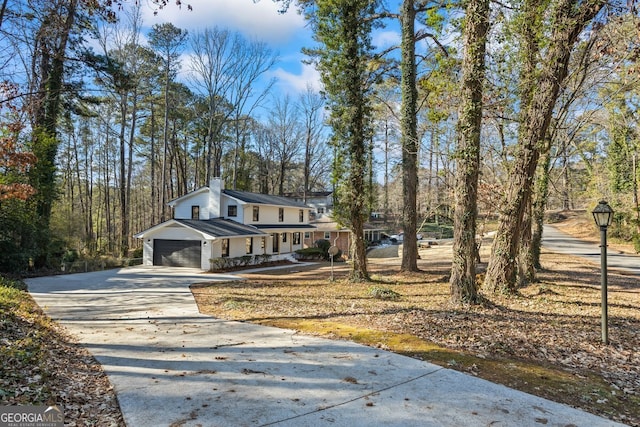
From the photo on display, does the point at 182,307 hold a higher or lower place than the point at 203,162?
lower

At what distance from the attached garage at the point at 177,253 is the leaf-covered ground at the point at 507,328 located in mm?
9349

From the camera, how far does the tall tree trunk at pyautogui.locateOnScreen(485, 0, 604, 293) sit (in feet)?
24.5

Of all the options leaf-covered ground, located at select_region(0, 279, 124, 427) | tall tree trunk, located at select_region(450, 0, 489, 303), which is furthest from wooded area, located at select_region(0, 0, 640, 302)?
leaf-covered ground, located at select_region(0, 279, 124, 427)

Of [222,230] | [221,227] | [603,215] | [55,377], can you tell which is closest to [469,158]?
[603,215]

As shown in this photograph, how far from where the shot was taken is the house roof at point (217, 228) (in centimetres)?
1983

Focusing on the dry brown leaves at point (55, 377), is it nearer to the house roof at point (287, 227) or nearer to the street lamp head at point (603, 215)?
the street lamp head at point (603, 215)

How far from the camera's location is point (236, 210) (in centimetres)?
2438

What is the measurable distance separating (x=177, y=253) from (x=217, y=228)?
266 cm

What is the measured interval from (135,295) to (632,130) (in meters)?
29.8

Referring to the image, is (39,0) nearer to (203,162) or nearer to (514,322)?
(514,322)

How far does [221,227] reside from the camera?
21.7m

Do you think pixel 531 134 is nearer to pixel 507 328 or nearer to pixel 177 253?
pixel 507 328

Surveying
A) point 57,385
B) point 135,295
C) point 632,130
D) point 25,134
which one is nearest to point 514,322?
point 57,385

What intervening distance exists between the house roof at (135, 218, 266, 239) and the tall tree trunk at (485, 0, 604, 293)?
48.1ft
